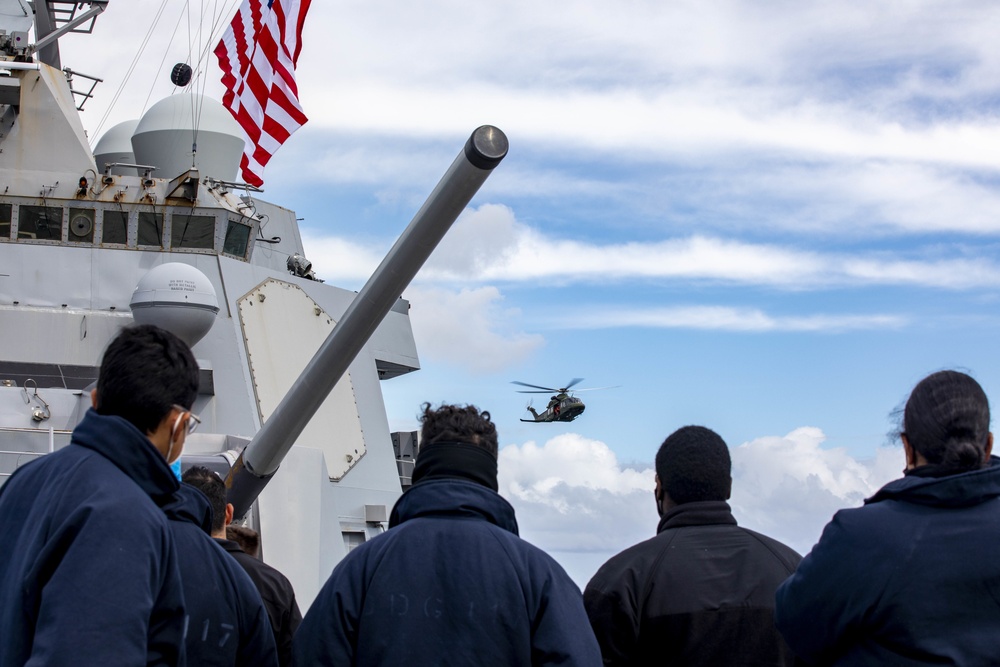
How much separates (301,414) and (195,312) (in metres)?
3.80

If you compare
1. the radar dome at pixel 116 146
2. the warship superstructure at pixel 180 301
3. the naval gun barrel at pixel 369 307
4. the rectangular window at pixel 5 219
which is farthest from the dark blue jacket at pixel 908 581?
the radar dome at pixel 116 146

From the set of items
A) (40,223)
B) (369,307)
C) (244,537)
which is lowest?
(244,537)

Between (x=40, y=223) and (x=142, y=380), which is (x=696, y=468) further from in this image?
(x=40, y=223)

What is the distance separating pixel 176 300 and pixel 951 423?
7.87 metres

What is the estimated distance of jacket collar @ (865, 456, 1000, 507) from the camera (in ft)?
8.25

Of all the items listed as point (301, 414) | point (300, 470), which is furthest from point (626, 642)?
point (300, 470)

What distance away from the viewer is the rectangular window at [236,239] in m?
11.3

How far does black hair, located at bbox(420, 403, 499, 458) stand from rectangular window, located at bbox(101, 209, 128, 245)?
28.3 ft

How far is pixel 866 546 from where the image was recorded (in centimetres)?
254

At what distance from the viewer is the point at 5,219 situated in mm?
10867

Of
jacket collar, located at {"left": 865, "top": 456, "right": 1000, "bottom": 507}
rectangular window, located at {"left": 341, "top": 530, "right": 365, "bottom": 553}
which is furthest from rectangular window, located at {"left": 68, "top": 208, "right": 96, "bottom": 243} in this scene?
jacket collar, located at {"left": 865, "top": 456, "right": 1000, "bottom": 507}

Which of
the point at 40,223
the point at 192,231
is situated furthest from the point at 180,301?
the point at 40,223

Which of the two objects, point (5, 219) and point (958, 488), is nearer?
point (958, 488)

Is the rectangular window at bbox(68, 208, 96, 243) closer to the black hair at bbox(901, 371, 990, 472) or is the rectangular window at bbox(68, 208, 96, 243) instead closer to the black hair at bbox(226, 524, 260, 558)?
the black hair at bbox(226, 524, 260, 558)
